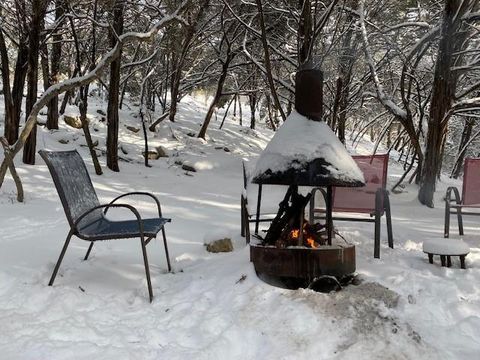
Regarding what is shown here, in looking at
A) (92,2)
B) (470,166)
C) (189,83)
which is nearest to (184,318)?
(470,166)

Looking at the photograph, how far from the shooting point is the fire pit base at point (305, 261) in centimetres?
346

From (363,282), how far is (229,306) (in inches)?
44.1

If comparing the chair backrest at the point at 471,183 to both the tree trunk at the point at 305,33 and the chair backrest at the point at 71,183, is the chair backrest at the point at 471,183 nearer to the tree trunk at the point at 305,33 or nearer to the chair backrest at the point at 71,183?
the tree trunk at the point at 305,33

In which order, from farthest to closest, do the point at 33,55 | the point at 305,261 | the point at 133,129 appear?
the point at 133,129
the point at 33,55
the point at 305,261

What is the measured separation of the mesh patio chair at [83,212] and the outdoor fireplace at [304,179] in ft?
3.00

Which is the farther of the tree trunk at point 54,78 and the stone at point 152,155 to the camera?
the stone at point 152,155

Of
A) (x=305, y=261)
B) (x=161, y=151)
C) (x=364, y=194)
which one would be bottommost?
(x=305, y=261)

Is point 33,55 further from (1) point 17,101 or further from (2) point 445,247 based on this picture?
(2) point 445,247

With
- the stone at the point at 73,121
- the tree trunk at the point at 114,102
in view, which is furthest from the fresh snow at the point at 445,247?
the stone at the point at 73,121

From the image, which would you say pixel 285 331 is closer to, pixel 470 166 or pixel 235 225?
pixel 235 225

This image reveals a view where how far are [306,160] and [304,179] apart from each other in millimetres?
167

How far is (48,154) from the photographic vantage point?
3.67 meters

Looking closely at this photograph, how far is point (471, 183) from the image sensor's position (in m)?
5.74

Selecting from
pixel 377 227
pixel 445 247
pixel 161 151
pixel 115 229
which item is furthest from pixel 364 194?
pixel 161 151
